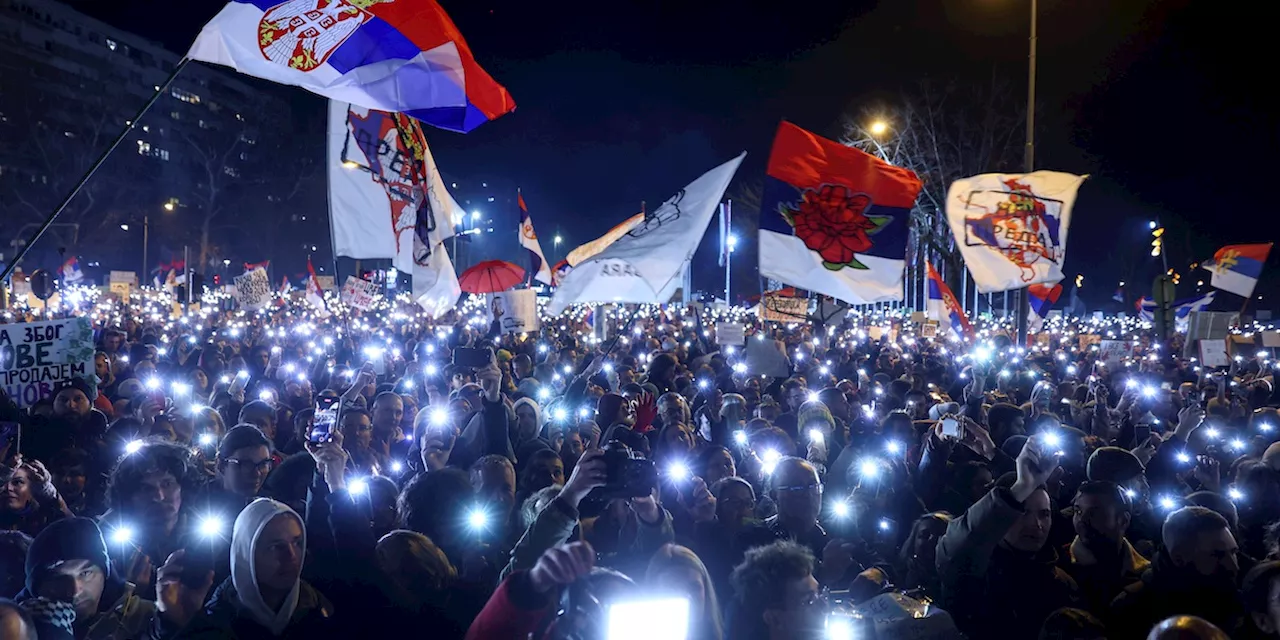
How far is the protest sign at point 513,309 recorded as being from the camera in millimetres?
15133

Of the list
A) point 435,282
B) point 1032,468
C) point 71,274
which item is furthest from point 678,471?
point 71,274

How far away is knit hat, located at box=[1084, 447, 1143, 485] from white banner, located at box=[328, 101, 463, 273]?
663 cm

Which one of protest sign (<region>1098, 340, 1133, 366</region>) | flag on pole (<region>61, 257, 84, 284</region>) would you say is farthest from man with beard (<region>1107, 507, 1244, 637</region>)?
flag on pole (<region>61, 257, 84, 284</region>)

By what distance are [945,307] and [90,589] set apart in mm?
16620

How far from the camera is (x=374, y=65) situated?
19.7 ft

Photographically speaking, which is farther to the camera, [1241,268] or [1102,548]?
[1241,268]

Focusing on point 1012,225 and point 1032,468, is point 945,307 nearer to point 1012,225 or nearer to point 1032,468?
point 1012,225

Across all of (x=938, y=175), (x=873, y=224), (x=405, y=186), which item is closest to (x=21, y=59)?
(x=938, y=175)

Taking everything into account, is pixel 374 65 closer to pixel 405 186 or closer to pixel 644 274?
pixel 644 274

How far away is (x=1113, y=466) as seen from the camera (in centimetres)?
518

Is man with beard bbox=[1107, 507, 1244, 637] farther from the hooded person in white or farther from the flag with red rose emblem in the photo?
the flag with red rose emblem

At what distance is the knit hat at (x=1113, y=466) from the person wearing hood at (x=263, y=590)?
4332mm

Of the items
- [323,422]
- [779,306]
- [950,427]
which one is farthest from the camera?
[779,306]

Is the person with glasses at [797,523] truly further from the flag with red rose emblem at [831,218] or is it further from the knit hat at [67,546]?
the flag with red rose emblem at [831,218]
